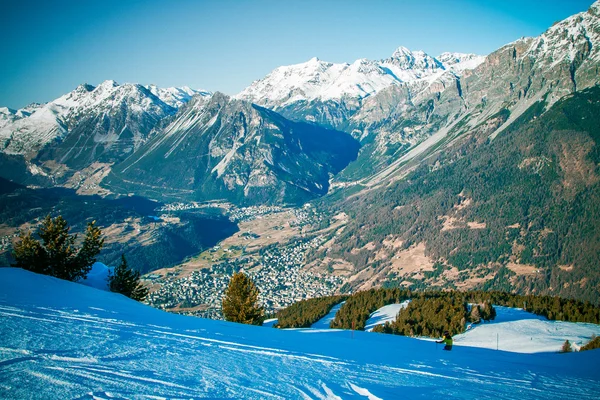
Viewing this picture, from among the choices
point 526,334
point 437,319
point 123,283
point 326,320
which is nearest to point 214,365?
point 526,334

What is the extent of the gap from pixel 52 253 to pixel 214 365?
3687 cm

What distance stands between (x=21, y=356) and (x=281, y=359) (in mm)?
8797

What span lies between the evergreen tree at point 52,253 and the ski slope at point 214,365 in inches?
851

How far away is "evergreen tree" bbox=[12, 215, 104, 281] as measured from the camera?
129 ft

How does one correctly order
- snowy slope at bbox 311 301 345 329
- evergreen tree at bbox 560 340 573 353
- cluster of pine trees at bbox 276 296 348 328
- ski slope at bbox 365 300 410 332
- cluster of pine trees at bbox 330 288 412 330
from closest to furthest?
1. evergreen tree at bbox 560 340 573 353
2. ski slope at bbox 365 300 410 332
3. cluster of pine trees at bbox 330 288 412 330
4. cluster of pine trees at bbox 276 296 348 328
5. snowy slope at bbox 311 301 345 329

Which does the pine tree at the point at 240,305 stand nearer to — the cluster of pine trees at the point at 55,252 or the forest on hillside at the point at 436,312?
the forest on hillside at the point at 436,312

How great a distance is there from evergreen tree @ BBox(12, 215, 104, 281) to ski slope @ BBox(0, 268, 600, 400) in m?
21.6

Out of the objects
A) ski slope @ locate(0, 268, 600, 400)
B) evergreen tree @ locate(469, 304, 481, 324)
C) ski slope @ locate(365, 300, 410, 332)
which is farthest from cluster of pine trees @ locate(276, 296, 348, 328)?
ski slope @ locate(0, 268, 600, 400)

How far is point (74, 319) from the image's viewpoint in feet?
55.7

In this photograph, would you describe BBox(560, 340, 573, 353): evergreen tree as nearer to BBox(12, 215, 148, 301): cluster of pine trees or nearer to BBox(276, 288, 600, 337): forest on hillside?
BBox(276, 288, 600, 337): forest on hillside

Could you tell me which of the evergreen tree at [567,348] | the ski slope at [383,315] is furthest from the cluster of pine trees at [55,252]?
the evergreen tree at [567,348]

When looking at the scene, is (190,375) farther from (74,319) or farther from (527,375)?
(527,375)

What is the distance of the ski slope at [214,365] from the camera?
423 inches

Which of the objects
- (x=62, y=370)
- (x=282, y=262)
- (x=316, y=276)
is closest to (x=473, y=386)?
(x=62, y=370)
